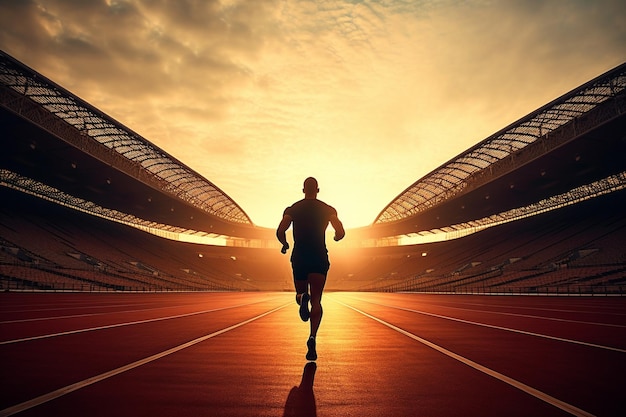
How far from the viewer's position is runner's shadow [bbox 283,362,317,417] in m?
2.23

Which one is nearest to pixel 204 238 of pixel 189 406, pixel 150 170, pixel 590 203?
pixel 150 170

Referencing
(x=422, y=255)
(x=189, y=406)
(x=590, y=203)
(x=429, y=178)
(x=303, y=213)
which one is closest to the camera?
(x=189, y=406)

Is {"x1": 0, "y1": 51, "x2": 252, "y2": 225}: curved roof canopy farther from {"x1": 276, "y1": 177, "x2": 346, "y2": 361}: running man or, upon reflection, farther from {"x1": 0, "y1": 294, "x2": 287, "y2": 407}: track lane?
{"x1": 276, "y1": 177, "x2": 346, "y2": 361}: running man

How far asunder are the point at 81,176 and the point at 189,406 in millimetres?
39367

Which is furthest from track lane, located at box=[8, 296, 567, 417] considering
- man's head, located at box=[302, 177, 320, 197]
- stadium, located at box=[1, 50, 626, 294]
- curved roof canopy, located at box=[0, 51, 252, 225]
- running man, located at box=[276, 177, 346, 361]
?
stadium, located at box=[1, 50, 626, 294]

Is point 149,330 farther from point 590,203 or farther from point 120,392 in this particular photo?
point 590,203

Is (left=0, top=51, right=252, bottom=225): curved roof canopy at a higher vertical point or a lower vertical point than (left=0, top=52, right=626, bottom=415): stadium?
higher

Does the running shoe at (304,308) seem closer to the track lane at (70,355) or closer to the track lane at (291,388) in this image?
the track lane at (291,388)

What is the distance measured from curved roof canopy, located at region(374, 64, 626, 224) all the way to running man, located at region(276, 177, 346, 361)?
2524 centimetres

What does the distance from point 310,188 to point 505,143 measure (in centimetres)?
3351

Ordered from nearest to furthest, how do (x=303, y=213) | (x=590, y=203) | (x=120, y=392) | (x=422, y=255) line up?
(x=120, y=392)
(x=303, y=213)
(x=590, y=203)
(x=422, y=255)

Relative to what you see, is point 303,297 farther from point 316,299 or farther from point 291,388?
point 291,388

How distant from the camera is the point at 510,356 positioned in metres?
4.10

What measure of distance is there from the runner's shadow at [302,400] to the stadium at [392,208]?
3165 mm
